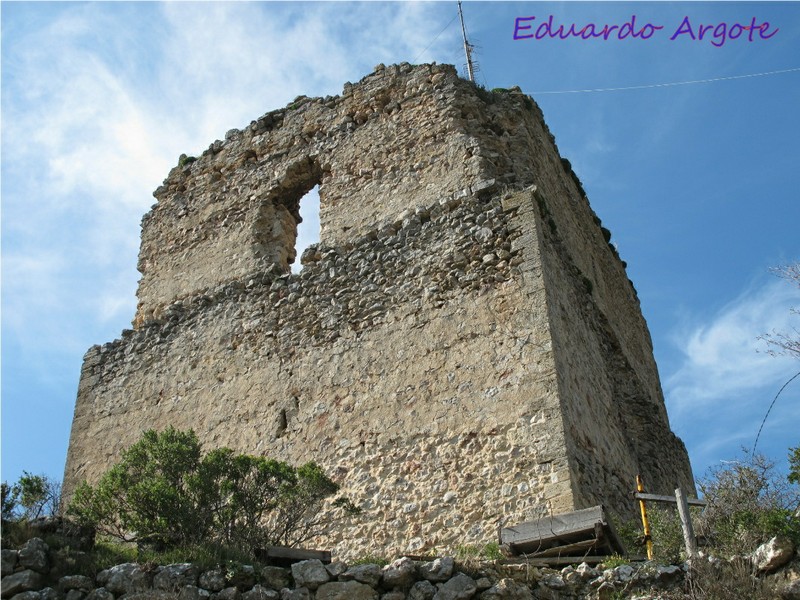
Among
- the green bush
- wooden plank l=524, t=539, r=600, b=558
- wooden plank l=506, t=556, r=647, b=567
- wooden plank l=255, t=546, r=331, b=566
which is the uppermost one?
the green bush

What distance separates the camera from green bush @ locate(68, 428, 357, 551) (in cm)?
757

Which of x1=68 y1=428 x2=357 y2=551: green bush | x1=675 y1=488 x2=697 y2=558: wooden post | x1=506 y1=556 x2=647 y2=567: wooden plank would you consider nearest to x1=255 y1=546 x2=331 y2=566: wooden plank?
x1=68 y1=428 x2=357 y2=551: green bush

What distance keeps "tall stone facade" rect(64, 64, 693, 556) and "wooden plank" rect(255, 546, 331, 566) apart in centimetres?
159

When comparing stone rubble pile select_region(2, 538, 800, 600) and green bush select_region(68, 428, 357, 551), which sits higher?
green bush select_region(68, 428, 357, 551)

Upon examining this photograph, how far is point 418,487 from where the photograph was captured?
28.7 ft

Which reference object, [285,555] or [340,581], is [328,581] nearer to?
[340,581]

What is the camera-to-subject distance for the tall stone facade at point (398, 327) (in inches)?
343

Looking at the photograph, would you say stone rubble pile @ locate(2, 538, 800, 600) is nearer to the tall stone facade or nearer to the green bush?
the green bush

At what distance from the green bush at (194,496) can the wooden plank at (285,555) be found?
0.95 ft

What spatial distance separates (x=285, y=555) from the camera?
23.1 ft

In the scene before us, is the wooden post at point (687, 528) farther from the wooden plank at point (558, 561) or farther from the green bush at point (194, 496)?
the green bush at point (194, 496)

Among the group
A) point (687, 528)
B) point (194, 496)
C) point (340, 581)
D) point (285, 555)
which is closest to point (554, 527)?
point (687, 528)

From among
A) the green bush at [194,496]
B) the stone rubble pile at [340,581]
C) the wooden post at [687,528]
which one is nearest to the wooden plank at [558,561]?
the stone rubble pile at [340,581]

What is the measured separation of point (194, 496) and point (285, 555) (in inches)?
47.4
